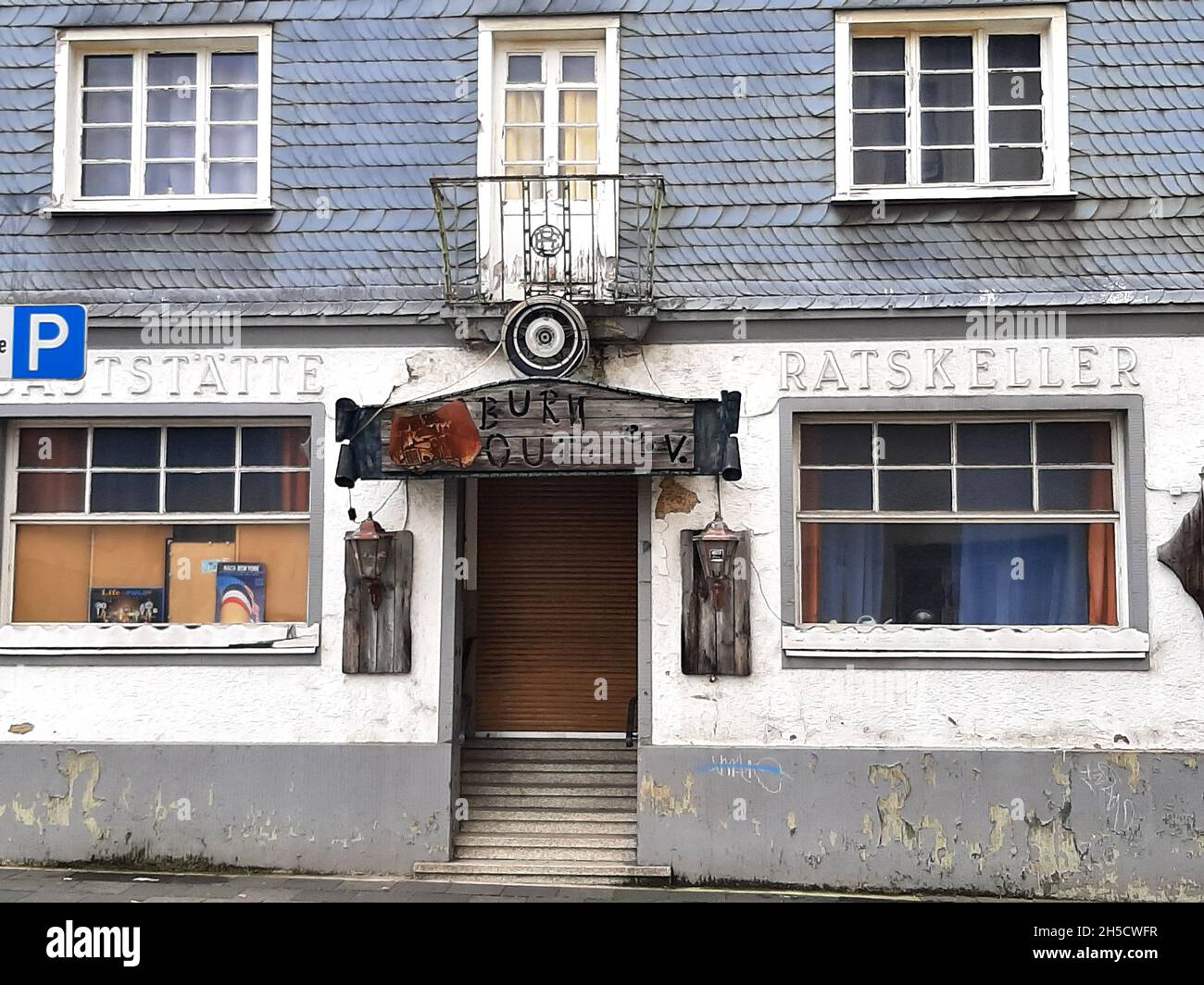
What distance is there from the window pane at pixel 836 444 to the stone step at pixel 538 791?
116 inches

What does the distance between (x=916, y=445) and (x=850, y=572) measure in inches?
42.1

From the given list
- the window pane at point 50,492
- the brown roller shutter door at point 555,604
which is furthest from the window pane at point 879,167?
the window pane at point 50,492

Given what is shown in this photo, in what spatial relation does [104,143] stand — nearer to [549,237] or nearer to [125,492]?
[125,492]

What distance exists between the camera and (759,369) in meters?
9.94

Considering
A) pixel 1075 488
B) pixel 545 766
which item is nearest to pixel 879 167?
pixel 1075 488

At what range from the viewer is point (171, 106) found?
10492 millimetres

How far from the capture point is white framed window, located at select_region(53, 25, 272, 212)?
10367mm

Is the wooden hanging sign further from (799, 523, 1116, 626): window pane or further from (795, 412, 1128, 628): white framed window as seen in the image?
(799, 523, 1116, 626): window pane

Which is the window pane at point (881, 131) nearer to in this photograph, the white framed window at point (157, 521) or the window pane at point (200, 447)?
the white framed window at point (157, 521)

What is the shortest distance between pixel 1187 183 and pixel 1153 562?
279 centimetres

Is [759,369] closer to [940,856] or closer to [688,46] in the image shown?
[688,46]

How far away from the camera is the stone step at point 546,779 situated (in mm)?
10688

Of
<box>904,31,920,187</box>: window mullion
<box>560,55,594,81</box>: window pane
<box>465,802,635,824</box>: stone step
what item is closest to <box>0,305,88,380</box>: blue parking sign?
<box>560,55,594,81</box>: window pane

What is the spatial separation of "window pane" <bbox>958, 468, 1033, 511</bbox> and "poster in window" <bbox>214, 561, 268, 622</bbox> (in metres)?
5.31
